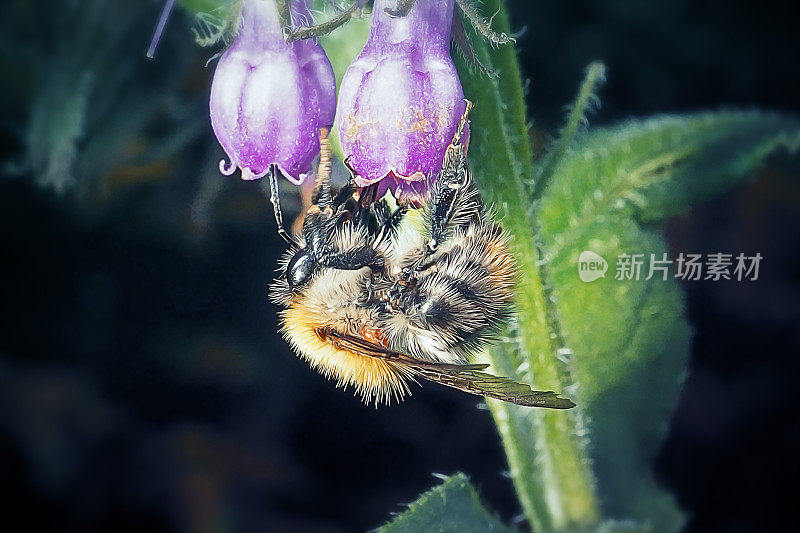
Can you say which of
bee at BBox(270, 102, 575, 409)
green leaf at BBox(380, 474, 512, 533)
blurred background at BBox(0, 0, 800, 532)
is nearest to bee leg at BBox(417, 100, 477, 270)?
bee at BBox(270, 102, 575, 409)

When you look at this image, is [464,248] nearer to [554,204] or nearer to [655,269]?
[554,204]

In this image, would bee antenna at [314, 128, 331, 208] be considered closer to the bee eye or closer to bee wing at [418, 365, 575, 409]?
the bee eye

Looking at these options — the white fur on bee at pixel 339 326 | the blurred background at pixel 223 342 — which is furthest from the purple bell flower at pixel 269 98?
the blurred background at pixel 223 342

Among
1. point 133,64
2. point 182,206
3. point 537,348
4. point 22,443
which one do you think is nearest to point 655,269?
point 537,348

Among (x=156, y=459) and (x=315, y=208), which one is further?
(x=156, y=459)

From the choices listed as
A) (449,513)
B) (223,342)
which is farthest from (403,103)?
(223,342)
